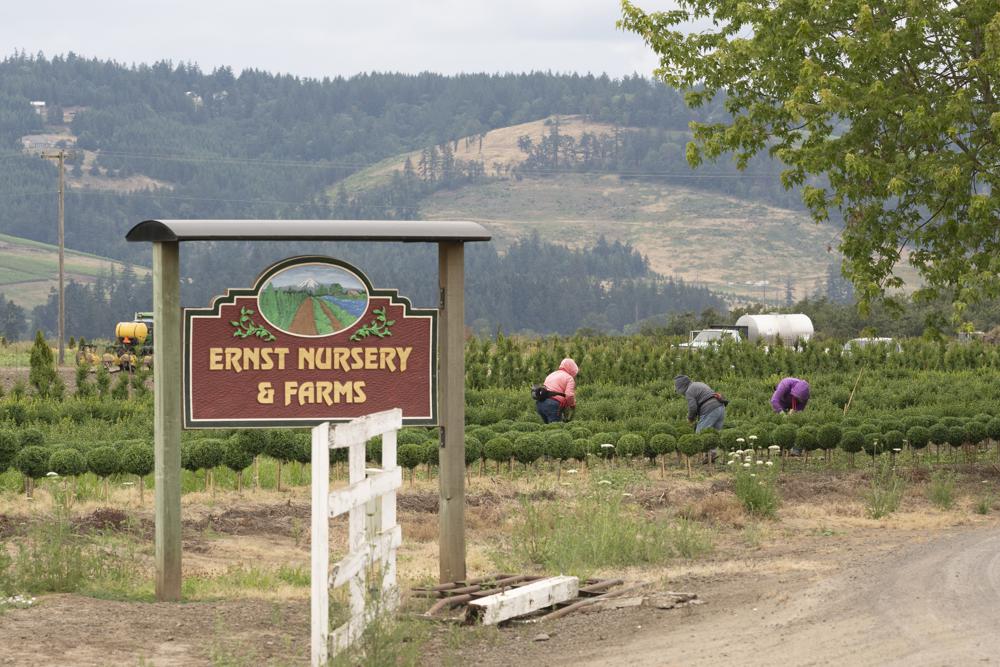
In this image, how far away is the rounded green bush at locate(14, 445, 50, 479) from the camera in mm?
13234

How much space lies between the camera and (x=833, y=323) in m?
61.6

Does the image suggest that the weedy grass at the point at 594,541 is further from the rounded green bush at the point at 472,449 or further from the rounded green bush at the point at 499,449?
the rounded green bush at the point at 499,449

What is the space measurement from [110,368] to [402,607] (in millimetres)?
34516

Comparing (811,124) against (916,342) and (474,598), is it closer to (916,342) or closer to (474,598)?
(474,598)

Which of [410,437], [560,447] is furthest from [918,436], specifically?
[410,437]

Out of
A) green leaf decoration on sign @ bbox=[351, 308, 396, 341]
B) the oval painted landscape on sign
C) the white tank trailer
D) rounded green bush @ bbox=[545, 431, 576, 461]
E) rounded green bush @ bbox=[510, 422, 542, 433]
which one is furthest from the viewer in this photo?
the white tank trailer

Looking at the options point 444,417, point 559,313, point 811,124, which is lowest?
point 559,313

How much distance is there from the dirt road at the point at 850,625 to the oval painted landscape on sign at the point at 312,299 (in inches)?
105

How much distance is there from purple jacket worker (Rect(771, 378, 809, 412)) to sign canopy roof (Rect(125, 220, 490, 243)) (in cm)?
1201

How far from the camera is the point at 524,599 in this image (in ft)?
27.0

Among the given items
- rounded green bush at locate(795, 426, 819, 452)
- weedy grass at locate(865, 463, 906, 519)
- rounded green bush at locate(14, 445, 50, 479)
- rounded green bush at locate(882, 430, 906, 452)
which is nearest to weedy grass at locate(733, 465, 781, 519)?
weedy grass at locate(865, 463, 906, 519)

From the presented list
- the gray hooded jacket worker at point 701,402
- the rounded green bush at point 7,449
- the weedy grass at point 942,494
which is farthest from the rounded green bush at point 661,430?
the rounded green bush at point 7,449

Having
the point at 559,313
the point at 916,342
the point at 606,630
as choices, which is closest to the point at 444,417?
the point at 606,630

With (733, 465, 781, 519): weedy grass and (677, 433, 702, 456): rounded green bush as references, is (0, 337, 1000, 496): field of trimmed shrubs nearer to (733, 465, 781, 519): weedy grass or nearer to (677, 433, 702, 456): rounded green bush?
(677, 433, 702, 456): rounded green bush
